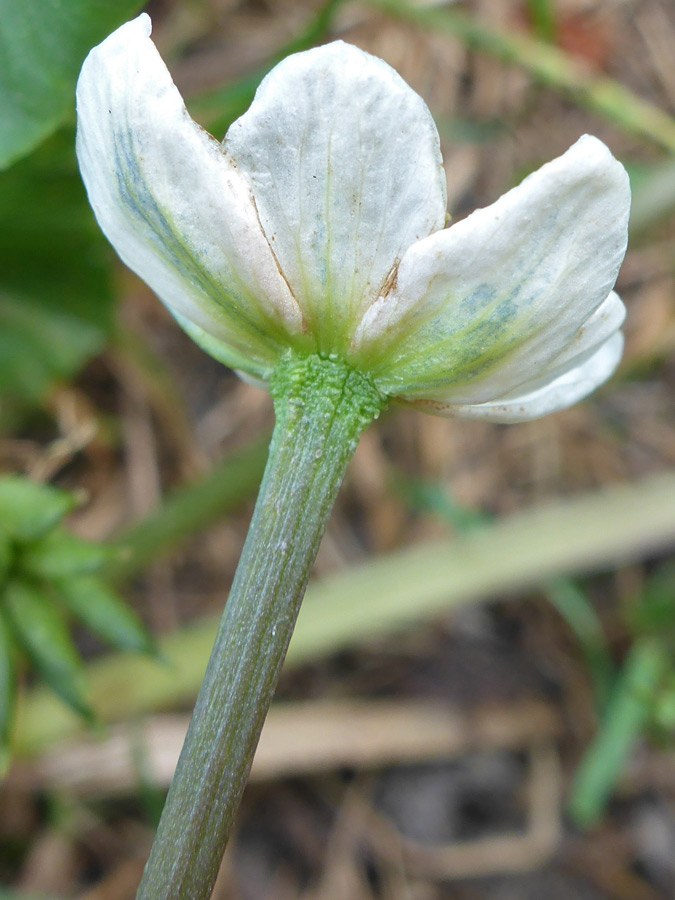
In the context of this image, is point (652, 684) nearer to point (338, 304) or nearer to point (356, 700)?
point (356, 700)

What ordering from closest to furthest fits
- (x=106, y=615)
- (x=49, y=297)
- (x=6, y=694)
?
(x=6, y=694) → (x=106, y=615) → (x=49, y=297)

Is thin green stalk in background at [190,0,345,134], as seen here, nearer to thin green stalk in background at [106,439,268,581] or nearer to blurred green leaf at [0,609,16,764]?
thin green stalk in background at [106,439,268,581]

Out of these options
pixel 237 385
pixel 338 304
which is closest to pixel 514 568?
pixel 237 385

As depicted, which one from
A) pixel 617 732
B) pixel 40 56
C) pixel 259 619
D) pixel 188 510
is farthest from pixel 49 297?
pixel 617 732

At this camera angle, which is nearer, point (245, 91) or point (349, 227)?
point (349, 227)

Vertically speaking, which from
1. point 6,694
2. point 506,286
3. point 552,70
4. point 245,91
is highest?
point 552,70

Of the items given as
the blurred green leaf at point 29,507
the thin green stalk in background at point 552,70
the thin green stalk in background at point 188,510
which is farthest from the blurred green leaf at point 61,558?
the thin green stalk in background at point 552,70

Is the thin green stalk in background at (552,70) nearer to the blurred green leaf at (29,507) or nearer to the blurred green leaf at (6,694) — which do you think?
the blurred green leaf at (29,507)

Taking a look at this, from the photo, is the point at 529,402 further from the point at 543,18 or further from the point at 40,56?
the point at 543,18
